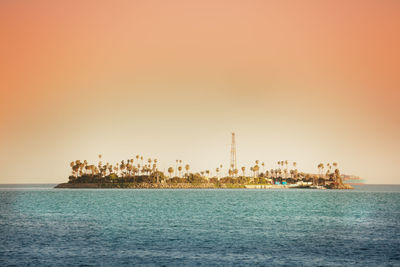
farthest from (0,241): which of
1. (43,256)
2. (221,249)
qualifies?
(221,249)

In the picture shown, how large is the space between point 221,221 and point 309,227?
17.1 m

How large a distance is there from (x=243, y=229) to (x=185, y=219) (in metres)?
21.4

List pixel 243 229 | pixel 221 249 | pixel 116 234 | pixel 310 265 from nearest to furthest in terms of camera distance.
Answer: pixel 310 265
pixel 221 249
pixel 116 234
pixel 243 229

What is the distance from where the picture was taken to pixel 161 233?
7662 centimetres

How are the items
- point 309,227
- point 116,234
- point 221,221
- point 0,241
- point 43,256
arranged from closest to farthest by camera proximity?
point 43,256
point 0,241
point 116,234
point 309,227
point 221,221

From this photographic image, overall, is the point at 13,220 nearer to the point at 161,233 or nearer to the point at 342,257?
the point at 161,233

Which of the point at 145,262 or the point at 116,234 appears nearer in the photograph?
the point at 145,262

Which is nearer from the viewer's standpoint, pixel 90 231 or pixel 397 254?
pixel 397 254

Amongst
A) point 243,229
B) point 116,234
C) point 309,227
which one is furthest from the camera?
point 309,227

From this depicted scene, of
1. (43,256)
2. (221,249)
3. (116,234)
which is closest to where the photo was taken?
(43,256)

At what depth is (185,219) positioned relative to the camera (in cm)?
10200

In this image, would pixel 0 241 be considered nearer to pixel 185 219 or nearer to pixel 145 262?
pixel 145 262

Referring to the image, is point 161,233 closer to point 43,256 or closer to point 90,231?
point 90,231

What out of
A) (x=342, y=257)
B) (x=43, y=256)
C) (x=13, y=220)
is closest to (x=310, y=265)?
(x=342, y=257)
